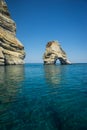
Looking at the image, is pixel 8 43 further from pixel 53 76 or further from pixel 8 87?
pixel 8 87

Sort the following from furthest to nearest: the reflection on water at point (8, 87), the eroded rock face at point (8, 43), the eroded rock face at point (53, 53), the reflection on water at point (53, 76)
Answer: the eroded rock face at point (53, 53), the eroded rock face at point (8, 43), the reflection on water at point (53, 76), the reflection on water at point (8, 87)

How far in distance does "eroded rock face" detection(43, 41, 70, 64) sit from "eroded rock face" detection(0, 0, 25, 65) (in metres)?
22.4

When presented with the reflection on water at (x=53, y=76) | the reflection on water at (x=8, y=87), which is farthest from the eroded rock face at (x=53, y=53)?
the reflection on water at (x=8, y=87)

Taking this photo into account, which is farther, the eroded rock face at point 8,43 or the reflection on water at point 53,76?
the eroded rock face at point 8,43

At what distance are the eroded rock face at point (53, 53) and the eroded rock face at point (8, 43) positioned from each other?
73.6 ft

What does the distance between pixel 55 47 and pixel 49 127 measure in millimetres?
110839

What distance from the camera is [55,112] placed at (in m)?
10.4

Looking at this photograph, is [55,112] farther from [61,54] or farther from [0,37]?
[61,54]

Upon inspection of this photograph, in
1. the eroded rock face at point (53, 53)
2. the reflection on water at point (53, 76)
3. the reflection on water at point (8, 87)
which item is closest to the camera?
the reflection on water at point (8, 87)

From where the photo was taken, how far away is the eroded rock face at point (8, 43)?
Answer: 86562mm

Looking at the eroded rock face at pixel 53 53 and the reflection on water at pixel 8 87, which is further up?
the eroded rock face at pixel 53 53

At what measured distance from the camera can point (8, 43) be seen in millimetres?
91812

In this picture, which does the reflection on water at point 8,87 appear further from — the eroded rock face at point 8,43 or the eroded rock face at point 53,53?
the eroded rock face at point 53,53

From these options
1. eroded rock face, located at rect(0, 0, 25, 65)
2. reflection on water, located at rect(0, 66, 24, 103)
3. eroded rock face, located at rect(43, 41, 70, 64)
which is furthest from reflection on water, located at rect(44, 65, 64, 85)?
eroded rock face, located at rect(43, 41, 70, 64)
